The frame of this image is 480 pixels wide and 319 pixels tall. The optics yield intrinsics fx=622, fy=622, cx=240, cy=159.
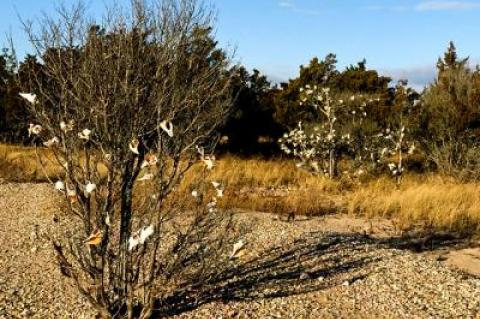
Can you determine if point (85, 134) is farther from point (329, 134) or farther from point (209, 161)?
point (329, 134)

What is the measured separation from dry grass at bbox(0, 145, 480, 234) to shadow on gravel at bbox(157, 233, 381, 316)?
227 centimetres

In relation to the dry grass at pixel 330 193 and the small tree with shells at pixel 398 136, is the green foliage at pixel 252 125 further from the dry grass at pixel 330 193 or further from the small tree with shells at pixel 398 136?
the small tree with shells at pixel 398 136

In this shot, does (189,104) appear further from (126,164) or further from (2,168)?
(2,168)

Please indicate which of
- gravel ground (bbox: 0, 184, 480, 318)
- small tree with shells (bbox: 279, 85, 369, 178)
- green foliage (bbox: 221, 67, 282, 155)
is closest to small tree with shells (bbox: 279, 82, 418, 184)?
small tree with shells (bbox: 279, 85, 369, 178)

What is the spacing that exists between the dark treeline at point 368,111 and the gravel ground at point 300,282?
209 centimetres

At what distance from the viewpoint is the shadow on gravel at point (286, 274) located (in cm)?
543

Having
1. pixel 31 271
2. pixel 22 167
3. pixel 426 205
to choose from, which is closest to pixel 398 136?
pixel 426 205

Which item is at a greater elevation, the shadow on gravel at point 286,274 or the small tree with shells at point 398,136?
the small tree with shells at point 398,136

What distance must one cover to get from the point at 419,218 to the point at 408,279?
448 cm

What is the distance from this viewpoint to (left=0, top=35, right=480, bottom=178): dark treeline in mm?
14375

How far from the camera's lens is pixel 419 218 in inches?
413

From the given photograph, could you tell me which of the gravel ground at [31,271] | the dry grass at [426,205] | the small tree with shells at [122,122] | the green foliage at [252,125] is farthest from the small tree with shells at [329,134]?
the small tree with shells at [122,122]

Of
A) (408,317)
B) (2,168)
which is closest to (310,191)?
(2,168)

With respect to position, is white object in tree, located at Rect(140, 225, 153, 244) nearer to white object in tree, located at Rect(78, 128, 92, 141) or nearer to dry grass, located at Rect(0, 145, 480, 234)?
white object in tree, located at Rect(78, 128, 92, 141)
